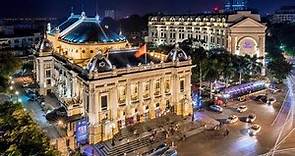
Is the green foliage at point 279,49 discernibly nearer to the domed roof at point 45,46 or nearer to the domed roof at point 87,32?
the domed roof at point 87,32

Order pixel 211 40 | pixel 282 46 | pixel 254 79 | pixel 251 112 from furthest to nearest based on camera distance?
pixel 282 46, pixel 211 40, pixel 254 79, pixel 251 112

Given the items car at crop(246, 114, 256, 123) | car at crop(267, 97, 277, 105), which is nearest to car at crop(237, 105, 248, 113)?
car at crop(246, 114, 256, 123)

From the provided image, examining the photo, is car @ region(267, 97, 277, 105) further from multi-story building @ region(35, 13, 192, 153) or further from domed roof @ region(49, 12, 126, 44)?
domed roof @ region(49, 12, 126, 44)

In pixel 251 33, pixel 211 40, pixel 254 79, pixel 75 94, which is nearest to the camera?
pixel 75 94

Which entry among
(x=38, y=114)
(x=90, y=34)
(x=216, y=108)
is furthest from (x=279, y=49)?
(x=38, y=114)

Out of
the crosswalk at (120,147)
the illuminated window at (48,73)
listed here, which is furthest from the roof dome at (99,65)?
the illuminated window at (48,73)

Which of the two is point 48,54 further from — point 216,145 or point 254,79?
point 254,79

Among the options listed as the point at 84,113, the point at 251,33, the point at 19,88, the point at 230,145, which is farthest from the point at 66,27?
the point at 251,33

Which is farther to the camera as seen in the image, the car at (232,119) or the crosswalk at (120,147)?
the car at (232,119)

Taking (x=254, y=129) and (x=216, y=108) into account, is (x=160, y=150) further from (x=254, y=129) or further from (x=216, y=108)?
(x=216, y=108)
